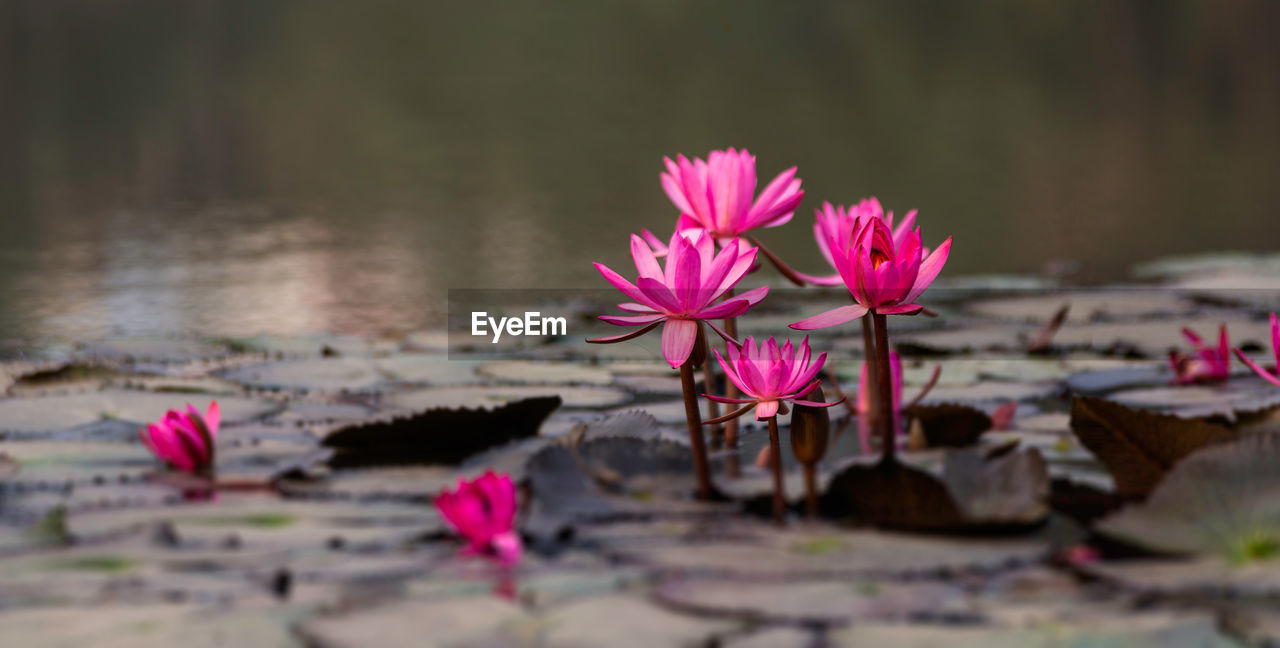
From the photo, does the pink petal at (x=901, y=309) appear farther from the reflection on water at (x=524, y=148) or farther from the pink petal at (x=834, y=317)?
the reflection on water at (x=524, y=148)

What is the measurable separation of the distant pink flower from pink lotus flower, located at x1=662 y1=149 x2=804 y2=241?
0.76 metres

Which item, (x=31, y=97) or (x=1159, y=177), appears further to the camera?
(x=31, y=97)

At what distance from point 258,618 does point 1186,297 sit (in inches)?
97.3

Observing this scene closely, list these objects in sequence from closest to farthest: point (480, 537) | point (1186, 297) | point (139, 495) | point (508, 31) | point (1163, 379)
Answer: point (480, 537) → point (139, 495) → point (1163, 379) → point (1186, 297) → point (508, 31)

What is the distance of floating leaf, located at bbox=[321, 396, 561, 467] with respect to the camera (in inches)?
50.7

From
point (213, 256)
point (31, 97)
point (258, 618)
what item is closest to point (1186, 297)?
point (258, 618)

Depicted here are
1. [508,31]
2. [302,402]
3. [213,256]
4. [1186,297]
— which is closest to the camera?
[302,402]

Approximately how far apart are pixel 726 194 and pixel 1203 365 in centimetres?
87

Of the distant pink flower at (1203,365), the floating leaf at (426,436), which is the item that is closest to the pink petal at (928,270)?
the floating leaf at (426,436)

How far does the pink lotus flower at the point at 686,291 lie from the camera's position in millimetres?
1028

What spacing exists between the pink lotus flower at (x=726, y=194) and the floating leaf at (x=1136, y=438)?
1.13 feet

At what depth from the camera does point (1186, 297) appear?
278 centimetres

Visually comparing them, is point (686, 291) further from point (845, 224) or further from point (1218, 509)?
point (1218, 509)

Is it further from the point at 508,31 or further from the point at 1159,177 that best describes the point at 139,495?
the point at 508,31
